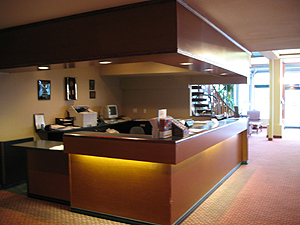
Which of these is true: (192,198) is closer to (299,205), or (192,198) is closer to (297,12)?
(299,205)

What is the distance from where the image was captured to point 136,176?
3594mm

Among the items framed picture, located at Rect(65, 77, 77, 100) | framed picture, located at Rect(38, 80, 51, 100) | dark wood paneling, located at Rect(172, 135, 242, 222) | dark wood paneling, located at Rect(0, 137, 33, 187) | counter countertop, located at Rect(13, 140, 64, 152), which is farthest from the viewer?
framed picture, located at Rect(65, 77, 77, 100)

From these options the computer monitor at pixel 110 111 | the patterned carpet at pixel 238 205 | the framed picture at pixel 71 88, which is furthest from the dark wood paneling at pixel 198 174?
A: the framed picture at pixel 71 88

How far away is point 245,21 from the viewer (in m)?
3.90

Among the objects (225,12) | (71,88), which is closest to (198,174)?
(225,12)

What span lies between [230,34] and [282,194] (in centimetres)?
268

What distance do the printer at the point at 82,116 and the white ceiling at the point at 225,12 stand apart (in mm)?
2522

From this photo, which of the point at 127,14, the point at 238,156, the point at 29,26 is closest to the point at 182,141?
the point at 127,14

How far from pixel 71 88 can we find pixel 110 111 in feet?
4.32

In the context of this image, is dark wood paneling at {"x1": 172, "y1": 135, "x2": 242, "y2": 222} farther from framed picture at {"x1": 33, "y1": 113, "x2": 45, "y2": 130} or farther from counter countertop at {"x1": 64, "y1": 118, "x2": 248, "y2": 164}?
framed picture at {"x1": 33, "y1": 113, "x2": 45, "y2": 130}

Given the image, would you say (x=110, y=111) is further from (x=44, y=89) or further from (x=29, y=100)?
(x=29, y=100)

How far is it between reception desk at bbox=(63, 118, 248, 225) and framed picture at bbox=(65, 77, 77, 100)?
2.68 metres

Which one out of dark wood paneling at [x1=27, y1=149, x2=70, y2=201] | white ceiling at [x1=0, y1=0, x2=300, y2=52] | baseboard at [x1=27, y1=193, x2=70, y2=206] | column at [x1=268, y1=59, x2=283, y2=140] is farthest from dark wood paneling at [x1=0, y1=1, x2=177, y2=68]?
column at [x1=268, y1=59, x2=283, y2=140]

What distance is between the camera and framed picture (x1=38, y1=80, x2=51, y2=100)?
5805mm
